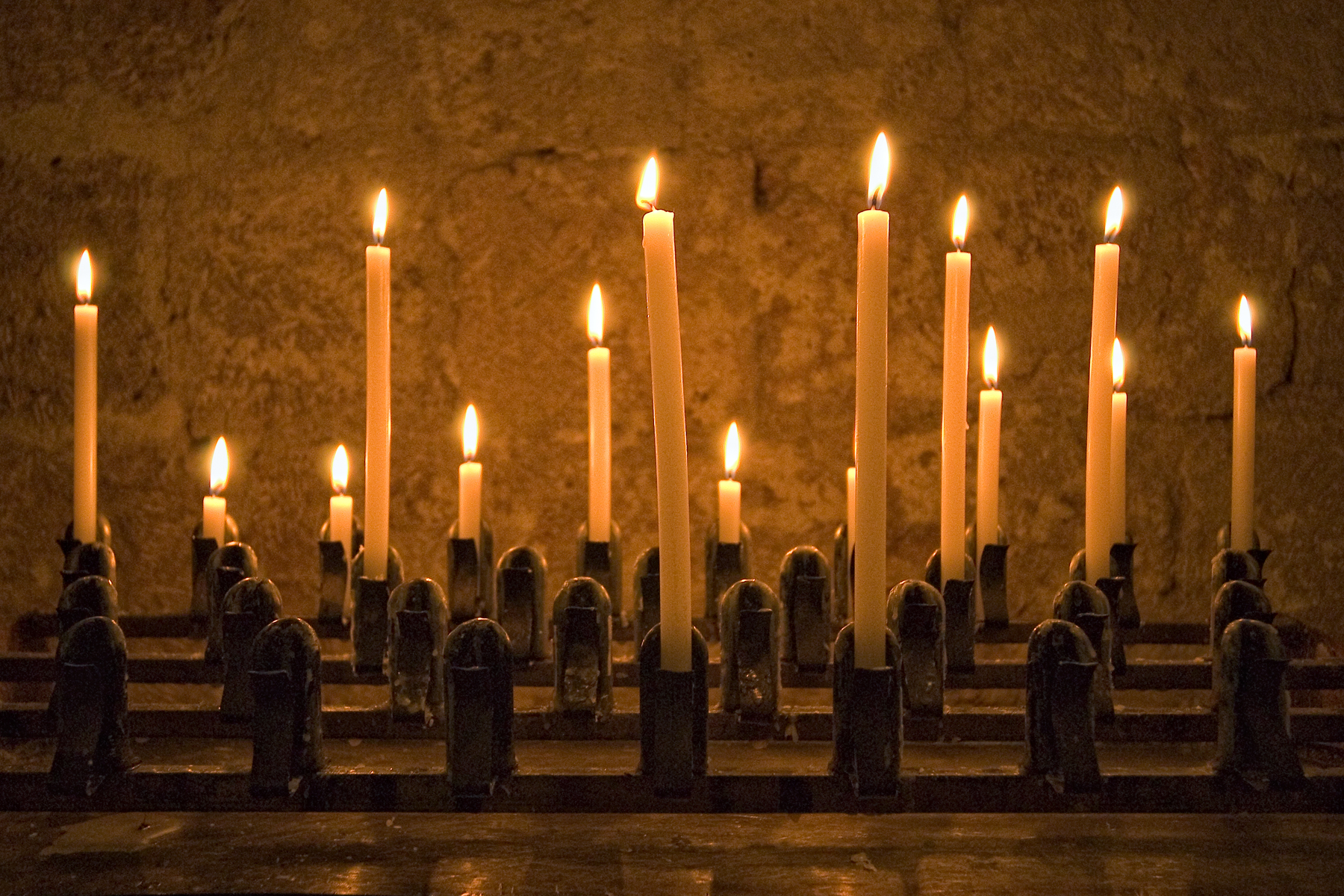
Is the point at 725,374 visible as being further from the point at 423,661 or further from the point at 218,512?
the point at 423,661

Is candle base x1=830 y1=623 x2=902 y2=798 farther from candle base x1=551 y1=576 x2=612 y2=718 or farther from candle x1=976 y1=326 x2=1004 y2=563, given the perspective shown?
candle x1=976 y1=326 x2=1004 y2=563

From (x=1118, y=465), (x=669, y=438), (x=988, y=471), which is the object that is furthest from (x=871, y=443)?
(x=1118, y=465)

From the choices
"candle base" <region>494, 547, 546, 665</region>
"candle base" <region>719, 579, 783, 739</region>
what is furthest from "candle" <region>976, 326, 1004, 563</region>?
"candle base" <region>494, 547, 546, 665</region>

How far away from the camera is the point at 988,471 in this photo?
4.00 feet

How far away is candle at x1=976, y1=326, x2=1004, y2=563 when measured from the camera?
1205 millimetres

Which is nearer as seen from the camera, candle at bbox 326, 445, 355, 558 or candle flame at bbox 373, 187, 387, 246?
candle flame at bbox 373, 187, 387, 246

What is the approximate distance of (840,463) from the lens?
171 centimetres

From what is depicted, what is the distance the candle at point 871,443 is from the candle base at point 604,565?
436 mm

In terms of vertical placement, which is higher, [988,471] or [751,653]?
[988,471]

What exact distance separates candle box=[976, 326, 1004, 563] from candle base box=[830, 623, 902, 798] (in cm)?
40

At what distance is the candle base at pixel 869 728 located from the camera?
0.80 metres

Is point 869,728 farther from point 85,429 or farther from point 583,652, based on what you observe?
point 85,429

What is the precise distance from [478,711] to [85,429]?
0.65 metres

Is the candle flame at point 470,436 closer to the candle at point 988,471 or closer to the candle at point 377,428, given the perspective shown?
the candle at point 377,428
